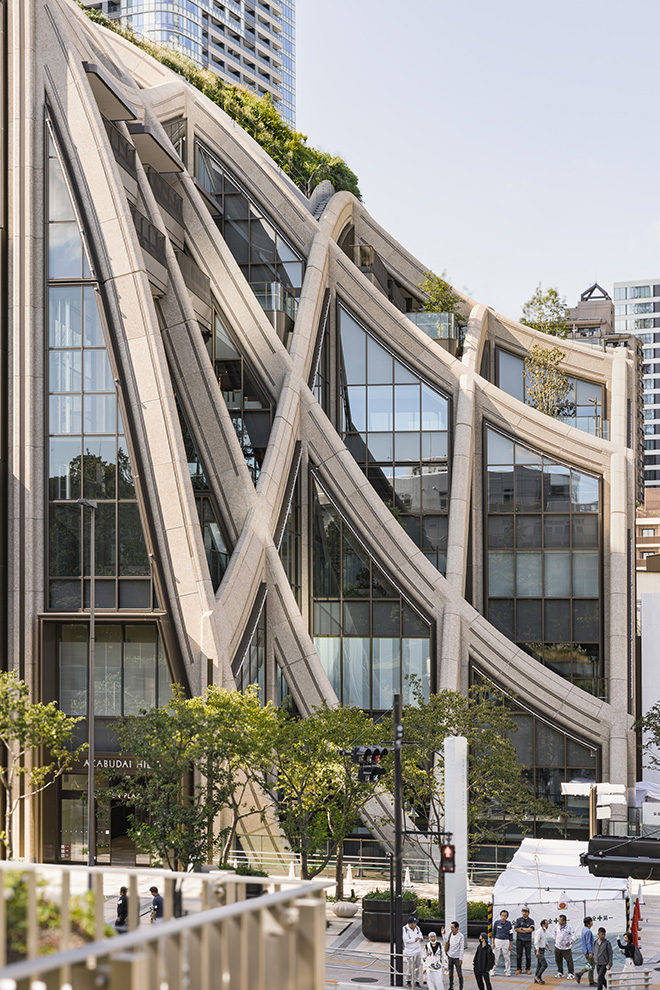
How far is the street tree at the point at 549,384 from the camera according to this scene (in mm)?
50906

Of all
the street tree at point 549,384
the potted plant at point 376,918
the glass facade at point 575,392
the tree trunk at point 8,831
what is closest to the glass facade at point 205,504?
the tree trunk at point 8,831

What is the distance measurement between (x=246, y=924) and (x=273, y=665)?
29847 millimetres

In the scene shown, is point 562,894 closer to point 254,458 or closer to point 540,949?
point 540,949

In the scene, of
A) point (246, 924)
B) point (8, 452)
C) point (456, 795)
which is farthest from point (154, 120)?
point (246, 924)

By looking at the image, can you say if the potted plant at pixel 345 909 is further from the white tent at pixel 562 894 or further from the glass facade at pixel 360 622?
the glass facade at pixel 360 622

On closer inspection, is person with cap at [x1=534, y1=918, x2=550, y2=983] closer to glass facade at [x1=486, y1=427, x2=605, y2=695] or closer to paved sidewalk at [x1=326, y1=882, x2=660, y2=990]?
paved sidewalk at [x1=326, y1=882, x2=660, y2=990]

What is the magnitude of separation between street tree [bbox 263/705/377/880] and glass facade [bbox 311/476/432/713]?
14134mm

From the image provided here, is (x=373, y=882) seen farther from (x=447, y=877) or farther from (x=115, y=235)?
(x=115, y=235)

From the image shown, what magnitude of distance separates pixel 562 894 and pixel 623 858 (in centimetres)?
203

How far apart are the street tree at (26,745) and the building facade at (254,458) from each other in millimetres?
909

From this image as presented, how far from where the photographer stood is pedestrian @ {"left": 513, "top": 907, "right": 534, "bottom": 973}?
80.0 ft

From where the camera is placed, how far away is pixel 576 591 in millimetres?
46406

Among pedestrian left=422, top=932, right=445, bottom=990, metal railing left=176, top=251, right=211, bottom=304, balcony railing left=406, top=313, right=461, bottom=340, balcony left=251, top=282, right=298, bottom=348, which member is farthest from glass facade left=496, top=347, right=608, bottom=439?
pedestrian left=422, top=932, right=445, bottom=990

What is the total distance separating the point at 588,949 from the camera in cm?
2331
